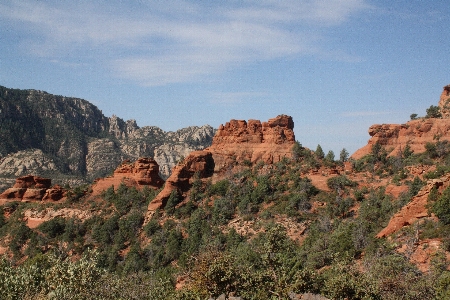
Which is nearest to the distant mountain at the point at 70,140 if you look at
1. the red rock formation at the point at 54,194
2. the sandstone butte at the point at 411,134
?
the red rock formation at the point at 54,194

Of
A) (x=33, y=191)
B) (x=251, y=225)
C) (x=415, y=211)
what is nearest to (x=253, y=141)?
(x=251, y=225)

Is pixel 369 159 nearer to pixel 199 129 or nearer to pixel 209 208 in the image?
pixel 209 208

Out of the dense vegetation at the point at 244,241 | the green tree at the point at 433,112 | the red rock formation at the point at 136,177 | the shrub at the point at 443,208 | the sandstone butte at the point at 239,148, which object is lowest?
the dense vegetation at the point at 244,241

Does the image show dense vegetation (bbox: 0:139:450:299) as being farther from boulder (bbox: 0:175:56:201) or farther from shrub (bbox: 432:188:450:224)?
boulder (bbox: 0:175:56:201)

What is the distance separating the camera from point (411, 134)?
66.8m

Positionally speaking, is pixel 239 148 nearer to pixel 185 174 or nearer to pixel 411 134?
pixel 185 174

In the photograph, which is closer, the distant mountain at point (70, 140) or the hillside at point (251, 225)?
the hillside at point (251, 225)

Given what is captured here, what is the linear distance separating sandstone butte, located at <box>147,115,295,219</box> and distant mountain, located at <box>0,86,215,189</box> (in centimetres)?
7313

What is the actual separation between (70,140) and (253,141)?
112488 millimetres

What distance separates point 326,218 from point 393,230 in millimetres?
10772

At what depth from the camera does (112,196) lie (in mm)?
57562

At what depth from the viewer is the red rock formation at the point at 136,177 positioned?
5966cm

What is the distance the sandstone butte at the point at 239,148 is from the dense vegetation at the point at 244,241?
178 centimetres

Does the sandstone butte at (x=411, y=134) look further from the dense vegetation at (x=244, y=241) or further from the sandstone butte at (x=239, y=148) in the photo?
the sandstone butte at (x=239, y=148)
